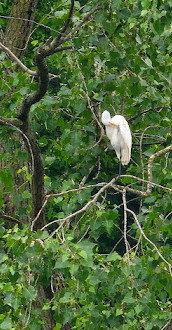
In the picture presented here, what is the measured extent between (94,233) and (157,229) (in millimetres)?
624

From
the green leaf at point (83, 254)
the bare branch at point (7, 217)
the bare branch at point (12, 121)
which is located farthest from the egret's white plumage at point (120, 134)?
the green leaf at point (83, 254)

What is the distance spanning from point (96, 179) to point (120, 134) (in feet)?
1.87

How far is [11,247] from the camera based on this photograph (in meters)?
3.75

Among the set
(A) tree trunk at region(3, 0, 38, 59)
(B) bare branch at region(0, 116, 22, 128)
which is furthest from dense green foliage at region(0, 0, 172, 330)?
(A) tree trunk at region(3, 0, 38, 59)

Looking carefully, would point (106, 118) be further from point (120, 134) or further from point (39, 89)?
point (39, 89)

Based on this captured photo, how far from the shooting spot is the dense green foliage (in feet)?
12.7

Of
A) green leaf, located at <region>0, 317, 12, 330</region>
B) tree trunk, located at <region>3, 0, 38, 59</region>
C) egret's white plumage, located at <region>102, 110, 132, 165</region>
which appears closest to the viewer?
green leaf, located at <region>0, 317, 12, 330</region>

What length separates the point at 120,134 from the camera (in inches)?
225

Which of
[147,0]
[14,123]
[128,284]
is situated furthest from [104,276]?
[147,0]

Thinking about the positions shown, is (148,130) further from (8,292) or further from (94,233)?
(8,292)

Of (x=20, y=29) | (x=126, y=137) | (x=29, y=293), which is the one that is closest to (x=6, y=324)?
(x=29, y=293)

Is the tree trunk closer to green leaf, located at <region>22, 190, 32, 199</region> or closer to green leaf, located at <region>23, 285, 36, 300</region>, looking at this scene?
green leaf, located at <region>22, 190, 32, 199</region>

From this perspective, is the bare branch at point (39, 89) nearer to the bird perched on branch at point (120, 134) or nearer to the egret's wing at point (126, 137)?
the bird perched on branch at point (120, 134)

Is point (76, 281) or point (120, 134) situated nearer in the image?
point (76, 281)
